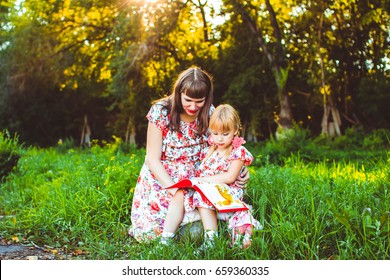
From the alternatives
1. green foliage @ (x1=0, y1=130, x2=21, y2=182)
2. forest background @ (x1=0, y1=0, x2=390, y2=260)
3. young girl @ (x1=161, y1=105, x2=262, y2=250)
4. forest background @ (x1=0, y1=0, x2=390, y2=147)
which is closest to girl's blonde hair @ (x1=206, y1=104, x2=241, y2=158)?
young girl @ (x1=161, y1=105, x2=262, y2=250)

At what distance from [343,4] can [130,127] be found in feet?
35.8

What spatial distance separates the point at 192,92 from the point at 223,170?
66 centimetres

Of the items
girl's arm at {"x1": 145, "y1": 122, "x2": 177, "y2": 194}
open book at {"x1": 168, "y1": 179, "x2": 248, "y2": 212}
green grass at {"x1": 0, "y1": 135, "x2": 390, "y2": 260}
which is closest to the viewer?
green grass at {"x1": 0, "y1": 135, "x2": 390, "y2": 260}

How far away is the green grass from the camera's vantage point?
3.14m

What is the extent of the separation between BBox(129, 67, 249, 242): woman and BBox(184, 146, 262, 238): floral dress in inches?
8.7

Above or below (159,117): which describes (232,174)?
below

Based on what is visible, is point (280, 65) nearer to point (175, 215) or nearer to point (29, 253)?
point (175, 215)

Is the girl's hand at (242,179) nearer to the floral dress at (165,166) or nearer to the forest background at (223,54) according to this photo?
the floral dress at (165,166)

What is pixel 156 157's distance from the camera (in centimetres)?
406

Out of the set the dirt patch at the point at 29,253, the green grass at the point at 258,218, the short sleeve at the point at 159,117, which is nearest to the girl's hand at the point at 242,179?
the green grass at the point at 258,218

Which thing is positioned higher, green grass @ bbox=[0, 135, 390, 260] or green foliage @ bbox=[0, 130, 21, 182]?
green foliage @ bbox=[0, 130, 21, 182]

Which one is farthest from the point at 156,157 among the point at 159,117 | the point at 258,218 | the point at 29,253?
the point at 29,253

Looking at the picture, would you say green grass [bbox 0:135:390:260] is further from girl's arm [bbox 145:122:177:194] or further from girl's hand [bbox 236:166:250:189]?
girl's arm [bbox 145:122:177:194]

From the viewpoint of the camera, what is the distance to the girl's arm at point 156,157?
3969 mm
